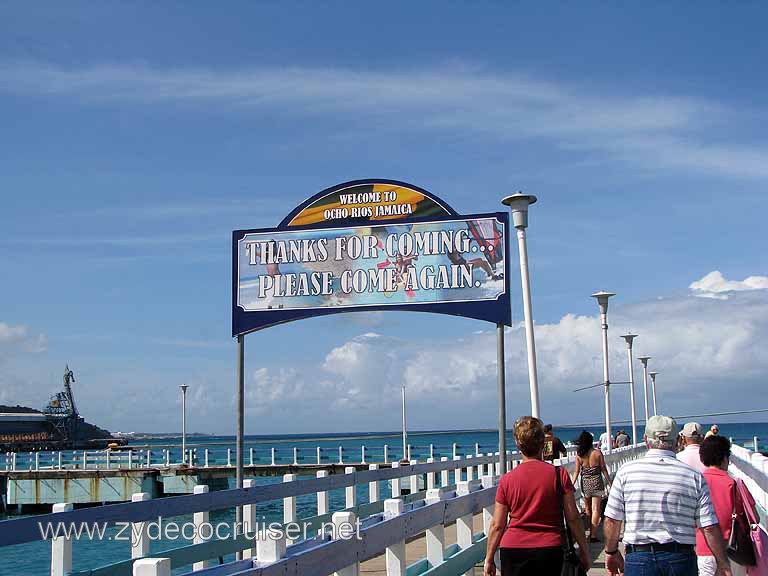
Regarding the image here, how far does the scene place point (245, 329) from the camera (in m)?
18.5

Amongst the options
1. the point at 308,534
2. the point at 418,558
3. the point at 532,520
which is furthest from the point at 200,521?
the point at 532,520

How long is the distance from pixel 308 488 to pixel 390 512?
522 centimetres

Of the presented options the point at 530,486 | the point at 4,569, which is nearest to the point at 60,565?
the point at 530,486

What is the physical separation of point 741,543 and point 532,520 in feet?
4.65

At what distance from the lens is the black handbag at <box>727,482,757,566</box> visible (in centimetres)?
671

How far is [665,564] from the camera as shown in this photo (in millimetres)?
6316

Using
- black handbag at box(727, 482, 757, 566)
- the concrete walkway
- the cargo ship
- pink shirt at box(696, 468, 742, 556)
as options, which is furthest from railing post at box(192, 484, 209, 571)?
the cargo ship

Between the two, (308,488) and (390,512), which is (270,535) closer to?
(390,512)

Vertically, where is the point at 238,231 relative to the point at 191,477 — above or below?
above

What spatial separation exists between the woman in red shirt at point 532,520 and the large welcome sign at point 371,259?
10.0m

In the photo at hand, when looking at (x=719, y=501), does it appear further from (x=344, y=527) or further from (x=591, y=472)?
(x=591, y=472)

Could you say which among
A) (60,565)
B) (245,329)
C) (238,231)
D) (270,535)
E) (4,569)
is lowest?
(4,569)

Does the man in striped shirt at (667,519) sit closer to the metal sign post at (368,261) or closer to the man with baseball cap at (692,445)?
the man with baseball cap at (692,445)

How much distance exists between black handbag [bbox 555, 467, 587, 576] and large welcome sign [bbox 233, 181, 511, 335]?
10084 millimetres
